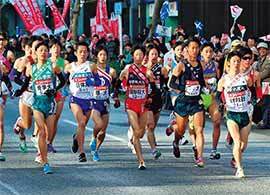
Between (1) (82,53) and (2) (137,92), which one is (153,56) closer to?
(2) (137,92)

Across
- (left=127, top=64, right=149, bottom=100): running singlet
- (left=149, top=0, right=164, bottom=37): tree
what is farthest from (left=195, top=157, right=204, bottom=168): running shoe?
(left=149, top=0, right=164, bottom=37): tree

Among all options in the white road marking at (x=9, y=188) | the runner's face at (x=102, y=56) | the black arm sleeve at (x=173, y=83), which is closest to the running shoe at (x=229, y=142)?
the black arm sleeve at (x=173, y=83)

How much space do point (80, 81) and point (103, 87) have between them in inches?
14.5

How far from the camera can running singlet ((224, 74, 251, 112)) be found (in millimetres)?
11938

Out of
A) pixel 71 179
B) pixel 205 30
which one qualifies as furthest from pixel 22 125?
pixel 205 30

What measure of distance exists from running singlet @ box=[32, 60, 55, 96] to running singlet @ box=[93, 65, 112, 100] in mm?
853

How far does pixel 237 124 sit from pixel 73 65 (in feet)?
9.39

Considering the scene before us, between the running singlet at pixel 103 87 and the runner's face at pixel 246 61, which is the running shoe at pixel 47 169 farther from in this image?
the runner's face at pixel 246 61

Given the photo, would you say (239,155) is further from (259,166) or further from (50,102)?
(50,102)

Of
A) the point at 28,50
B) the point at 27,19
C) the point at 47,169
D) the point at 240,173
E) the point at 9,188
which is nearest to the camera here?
the point at 9,188

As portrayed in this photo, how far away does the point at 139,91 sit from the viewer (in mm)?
12914

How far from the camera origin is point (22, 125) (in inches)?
556

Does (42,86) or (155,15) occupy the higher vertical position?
(42,86)

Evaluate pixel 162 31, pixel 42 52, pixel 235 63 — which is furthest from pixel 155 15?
pixel 235 63
